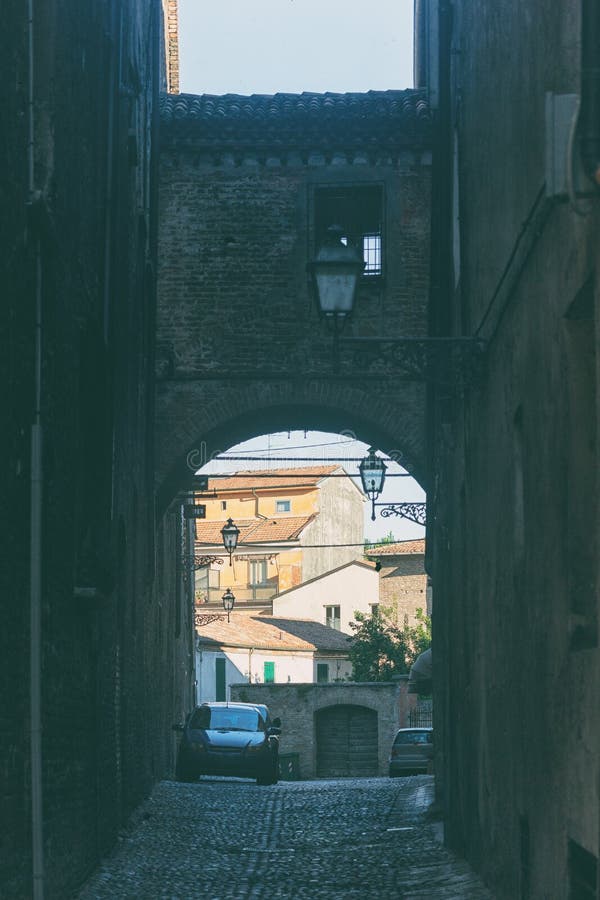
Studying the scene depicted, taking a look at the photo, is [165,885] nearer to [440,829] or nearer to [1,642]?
[1,642]

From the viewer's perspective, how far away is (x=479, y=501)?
11.3 m

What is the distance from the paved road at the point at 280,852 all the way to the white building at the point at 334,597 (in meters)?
51.3

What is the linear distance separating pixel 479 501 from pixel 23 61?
4.72 meters

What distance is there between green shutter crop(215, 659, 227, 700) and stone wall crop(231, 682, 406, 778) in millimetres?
9012

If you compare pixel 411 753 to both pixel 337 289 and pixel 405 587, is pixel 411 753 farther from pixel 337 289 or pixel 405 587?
pixel 405 587

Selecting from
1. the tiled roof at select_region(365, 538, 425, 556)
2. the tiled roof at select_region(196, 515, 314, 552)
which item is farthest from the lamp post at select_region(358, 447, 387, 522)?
the tiled roof at select_region(196, 515, 314, 552)

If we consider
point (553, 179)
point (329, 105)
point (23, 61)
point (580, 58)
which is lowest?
point (553, 179)

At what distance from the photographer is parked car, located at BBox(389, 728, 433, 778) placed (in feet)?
106

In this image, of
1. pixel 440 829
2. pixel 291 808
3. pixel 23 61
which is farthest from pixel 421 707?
pixel 23 61

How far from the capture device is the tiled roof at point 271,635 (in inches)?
2307

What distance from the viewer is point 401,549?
246 feet

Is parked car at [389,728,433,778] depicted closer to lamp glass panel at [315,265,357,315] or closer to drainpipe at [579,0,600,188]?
lamp glass panel at [315,265,357,315]

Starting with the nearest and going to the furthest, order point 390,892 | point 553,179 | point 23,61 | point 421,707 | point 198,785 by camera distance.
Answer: point 553,179 < point 23,61 < point 390,892 < point 198,785 < point 421,707

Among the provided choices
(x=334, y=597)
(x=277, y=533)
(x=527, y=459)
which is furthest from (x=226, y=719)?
(x=277, y=533)
